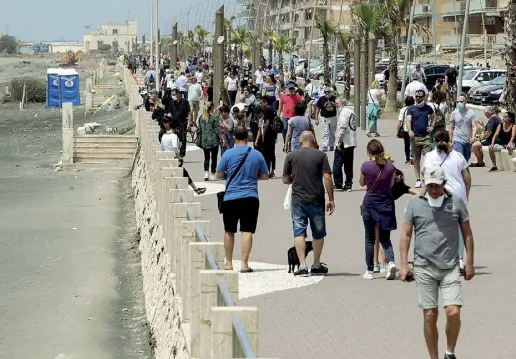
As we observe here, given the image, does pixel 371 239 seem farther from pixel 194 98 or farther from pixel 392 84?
pixel 392 84

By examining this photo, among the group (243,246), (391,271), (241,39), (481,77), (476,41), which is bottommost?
(391,271)

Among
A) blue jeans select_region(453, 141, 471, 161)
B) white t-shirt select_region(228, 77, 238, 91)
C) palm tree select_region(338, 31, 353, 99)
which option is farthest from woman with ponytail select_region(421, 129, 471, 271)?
palm tree select_region(338, 31, 353, 99)

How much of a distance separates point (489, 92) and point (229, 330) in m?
38.5

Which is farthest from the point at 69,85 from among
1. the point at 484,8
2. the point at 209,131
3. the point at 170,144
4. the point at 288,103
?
the point at 170,144

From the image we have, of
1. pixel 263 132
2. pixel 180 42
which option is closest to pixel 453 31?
pixel 180 42

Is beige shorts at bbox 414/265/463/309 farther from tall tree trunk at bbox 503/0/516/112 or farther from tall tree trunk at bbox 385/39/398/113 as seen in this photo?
tall tree trunk at bbox 385/39/398/113

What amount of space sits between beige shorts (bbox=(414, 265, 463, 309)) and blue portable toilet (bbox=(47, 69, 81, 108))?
58.0 m

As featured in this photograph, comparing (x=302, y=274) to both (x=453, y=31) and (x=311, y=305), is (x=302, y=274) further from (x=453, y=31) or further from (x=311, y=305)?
(x=453, y=31)

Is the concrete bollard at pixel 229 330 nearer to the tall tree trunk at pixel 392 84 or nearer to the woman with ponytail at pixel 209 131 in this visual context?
the woman with ponytail at pixel 209 131

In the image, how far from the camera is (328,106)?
23.6 m

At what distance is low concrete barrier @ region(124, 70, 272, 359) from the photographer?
5977mm

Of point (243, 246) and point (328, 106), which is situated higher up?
point (328, 106)

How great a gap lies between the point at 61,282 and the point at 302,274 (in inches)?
200

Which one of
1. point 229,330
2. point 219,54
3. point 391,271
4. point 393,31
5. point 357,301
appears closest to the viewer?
point 229,330
